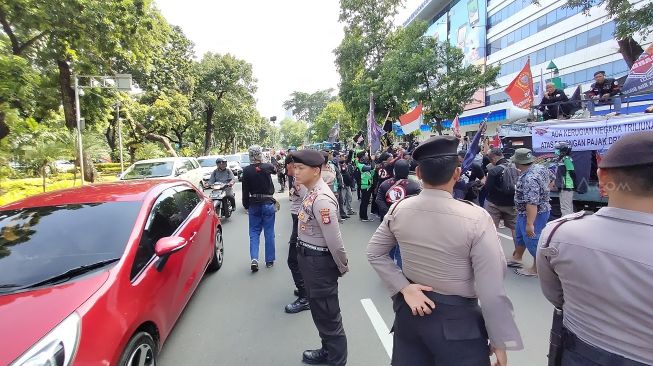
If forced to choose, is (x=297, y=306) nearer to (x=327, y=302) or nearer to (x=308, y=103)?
(x=327, y=302)

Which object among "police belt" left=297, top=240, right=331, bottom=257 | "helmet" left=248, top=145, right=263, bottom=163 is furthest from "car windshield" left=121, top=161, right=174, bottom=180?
"police belt" left=297, top=240, right=331, bottom=257

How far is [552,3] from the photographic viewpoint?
29.6 meters

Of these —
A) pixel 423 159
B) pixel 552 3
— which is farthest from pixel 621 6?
pixel 552 3

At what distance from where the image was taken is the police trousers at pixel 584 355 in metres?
1.35

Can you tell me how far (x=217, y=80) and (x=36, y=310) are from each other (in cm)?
3439

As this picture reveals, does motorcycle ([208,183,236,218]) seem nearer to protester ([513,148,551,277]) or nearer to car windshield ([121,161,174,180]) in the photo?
car windshield ([121,161,174,180])

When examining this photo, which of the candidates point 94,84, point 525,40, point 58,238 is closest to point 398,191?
point 58,238

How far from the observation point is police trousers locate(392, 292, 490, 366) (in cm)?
163

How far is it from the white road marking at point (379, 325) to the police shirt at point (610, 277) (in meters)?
1.97

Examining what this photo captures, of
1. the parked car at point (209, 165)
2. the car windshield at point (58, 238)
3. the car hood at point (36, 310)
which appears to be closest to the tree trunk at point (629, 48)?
the car windshield at point (58, 238)

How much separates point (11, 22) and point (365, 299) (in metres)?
12.2

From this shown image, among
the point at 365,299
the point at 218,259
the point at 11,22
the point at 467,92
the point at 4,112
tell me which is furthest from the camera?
the point at 467,92

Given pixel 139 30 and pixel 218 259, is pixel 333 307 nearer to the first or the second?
pixel 218 259

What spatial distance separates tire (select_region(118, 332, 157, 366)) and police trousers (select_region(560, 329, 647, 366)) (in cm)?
236
